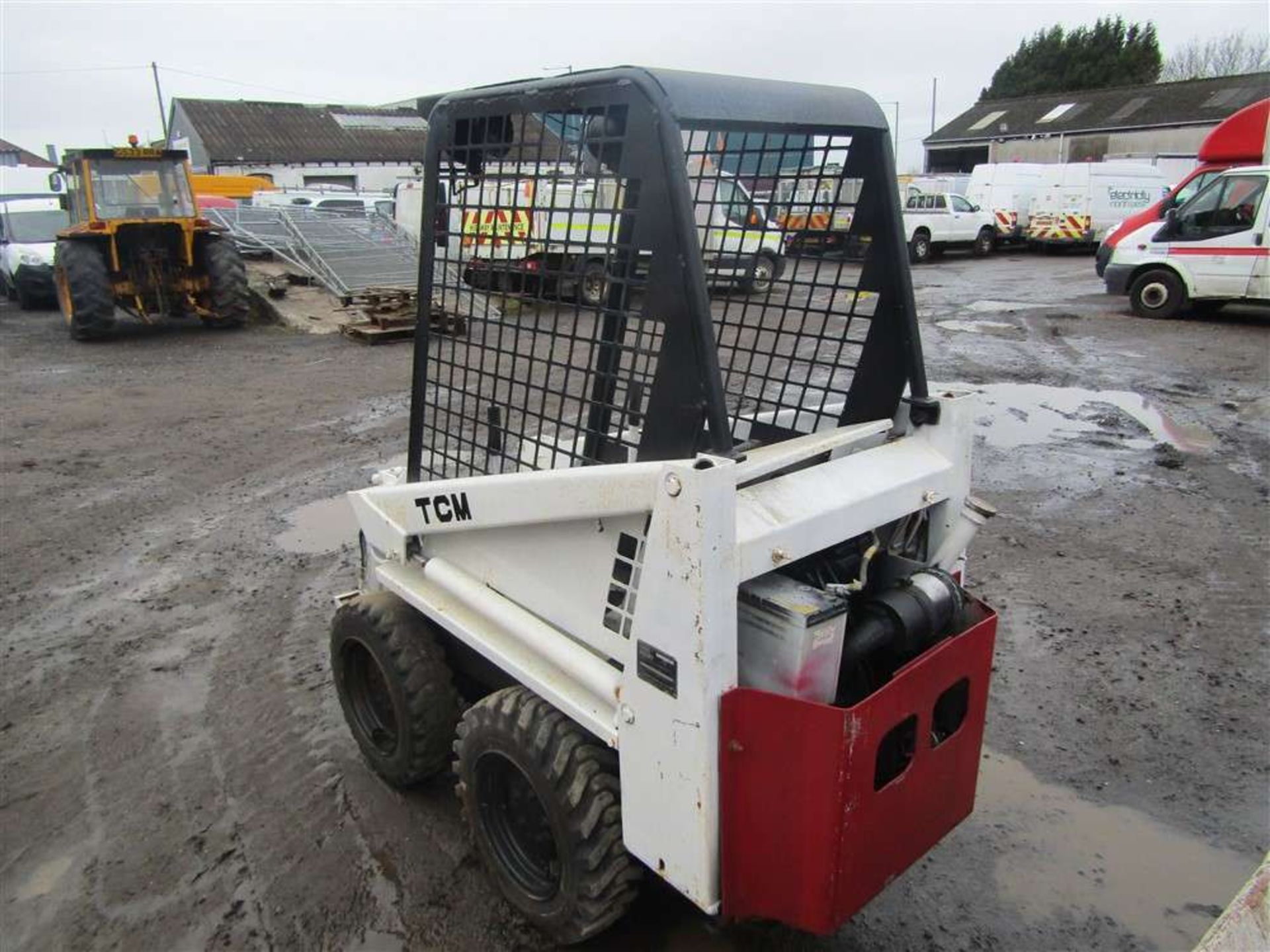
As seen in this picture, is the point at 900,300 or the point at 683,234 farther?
the point at 900,300

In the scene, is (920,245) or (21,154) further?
(21,154)

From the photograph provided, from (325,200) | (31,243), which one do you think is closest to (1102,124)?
(325,200)

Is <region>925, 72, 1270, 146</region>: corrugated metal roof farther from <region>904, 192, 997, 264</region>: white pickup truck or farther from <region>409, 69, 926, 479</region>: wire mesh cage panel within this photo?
<region>409, 69, 926, 479</region>: wire mesh cage panel

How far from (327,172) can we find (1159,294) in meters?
36.0

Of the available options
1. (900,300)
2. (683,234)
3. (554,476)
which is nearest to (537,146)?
(683,234)

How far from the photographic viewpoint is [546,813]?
2285 mm

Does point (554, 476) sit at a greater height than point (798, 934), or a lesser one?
greater

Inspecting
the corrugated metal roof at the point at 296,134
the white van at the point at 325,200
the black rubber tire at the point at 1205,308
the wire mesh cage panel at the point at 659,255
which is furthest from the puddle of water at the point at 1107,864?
the corrugated metal roof at the point at 296,134

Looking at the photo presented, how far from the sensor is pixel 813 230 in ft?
9.02

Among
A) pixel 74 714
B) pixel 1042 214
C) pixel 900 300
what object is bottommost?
pixel 74 714

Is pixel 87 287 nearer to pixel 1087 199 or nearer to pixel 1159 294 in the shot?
pixel 1159 294

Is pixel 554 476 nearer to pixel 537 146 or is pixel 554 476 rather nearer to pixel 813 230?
pixel 537 146

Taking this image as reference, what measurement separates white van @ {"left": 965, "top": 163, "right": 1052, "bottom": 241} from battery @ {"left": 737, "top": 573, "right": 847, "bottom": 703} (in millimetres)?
24409

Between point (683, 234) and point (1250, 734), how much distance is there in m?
3.00
